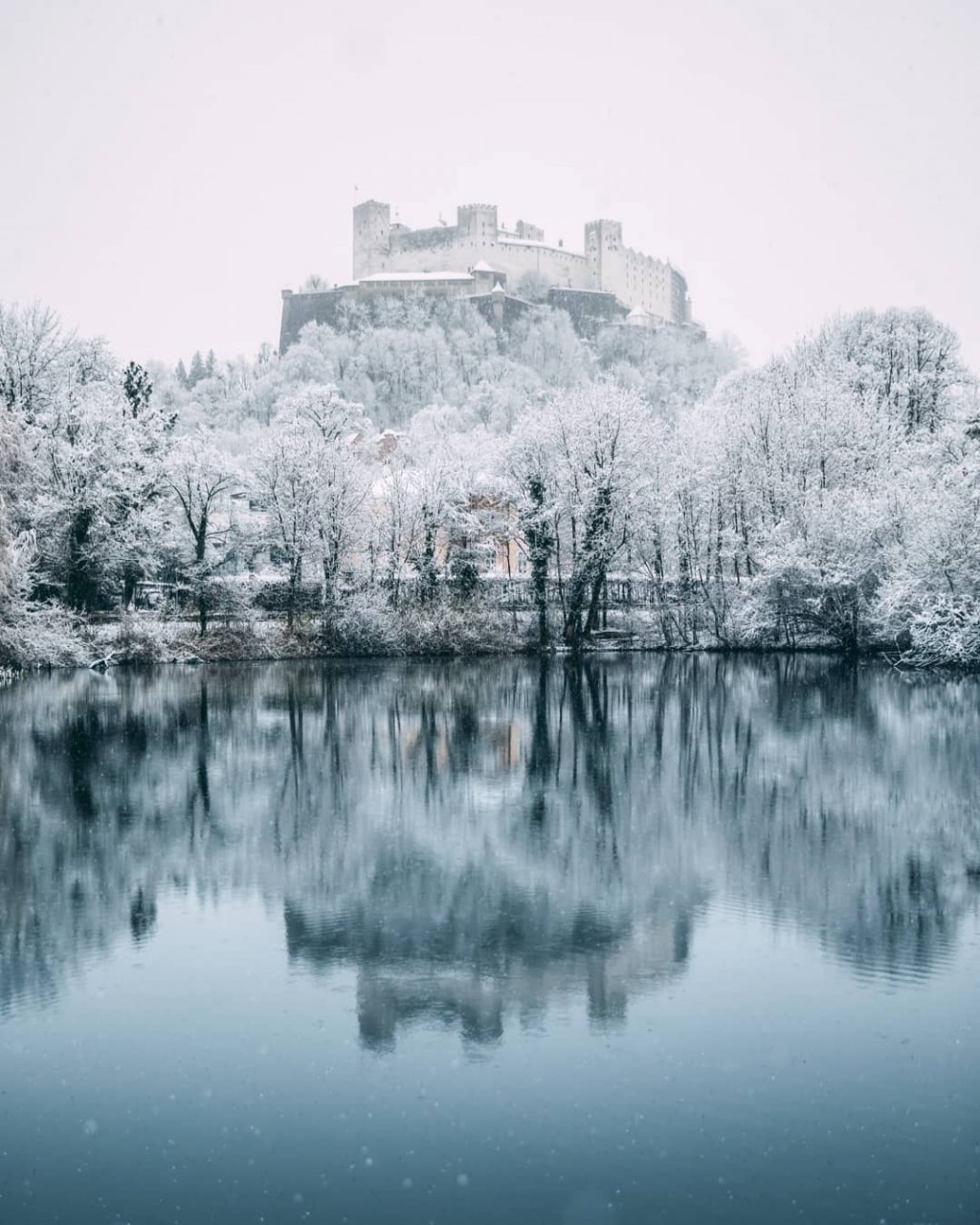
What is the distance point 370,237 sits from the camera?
142500 millimetres

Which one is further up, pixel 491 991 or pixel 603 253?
pixel 603 253

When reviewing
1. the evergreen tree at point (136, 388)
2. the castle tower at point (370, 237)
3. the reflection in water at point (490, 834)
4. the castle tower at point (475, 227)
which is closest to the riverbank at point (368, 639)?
the evergreen tree at point (136, 388)

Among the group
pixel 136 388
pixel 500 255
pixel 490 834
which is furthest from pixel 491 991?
pixel 500 255

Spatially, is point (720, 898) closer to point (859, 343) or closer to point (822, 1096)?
point (822, 1096)

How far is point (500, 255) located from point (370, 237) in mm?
16385

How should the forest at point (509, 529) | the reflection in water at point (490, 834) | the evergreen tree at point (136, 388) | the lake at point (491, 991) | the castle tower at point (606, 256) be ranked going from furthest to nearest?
the castle tower at point (606, 256), the evergreen tree at point (136, 388), the forest at point (509, 529), the reflection in water at point (490, 834), the lake at point (491, 991)

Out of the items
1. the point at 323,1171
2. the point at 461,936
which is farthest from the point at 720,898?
the point at 323,1171

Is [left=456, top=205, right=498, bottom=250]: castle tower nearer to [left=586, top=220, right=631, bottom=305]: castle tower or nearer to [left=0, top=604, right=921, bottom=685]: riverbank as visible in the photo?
[left=586, top=220, right=631, bottom=305]: castle tower

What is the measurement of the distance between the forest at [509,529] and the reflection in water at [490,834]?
11.5 meters

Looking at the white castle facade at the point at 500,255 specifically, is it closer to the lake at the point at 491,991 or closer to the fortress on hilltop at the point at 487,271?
the fortress on hilltop at the point at 487,271

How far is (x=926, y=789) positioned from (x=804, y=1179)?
10763 mm

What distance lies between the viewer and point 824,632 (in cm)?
4084

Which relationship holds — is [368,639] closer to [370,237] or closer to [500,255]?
[500,255]

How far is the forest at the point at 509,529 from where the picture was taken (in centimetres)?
3656
